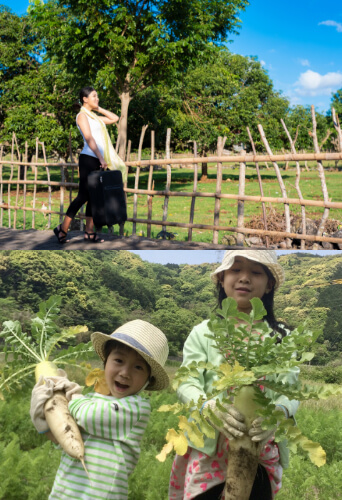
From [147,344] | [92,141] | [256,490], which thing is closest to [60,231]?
[92,141]

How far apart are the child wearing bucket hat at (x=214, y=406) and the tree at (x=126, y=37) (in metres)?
8.69

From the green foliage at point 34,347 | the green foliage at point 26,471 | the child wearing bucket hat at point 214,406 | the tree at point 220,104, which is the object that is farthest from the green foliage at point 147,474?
the tree at point 220,104

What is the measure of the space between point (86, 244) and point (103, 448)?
3.68 m

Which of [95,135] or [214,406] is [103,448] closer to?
[214,406]

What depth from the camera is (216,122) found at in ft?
79.3

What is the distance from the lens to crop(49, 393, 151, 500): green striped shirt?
1.53 metres

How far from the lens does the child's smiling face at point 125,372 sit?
1.61m

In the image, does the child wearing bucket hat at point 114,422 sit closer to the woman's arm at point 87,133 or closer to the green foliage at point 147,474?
the green foliage at point 147,474

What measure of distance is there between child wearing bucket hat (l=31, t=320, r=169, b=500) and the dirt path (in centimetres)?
339

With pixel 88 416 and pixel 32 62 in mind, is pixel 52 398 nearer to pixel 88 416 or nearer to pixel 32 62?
pixel 88 416

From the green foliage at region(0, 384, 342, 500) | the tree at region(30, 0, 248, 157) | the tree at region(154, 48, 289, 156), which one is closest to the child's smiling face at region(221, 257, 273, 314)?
the green foliage at region(0, 384, 342, 500)

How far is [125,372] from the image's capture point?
1611mm

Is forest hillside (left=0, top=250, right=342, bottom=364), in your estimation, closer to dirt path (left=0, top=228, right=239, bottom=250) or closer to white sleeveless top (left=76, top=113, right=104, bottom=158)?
white sleeveless top (left=76, top=113, right=104, bottom=158)

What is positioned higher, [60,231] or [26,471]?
[60,231]
